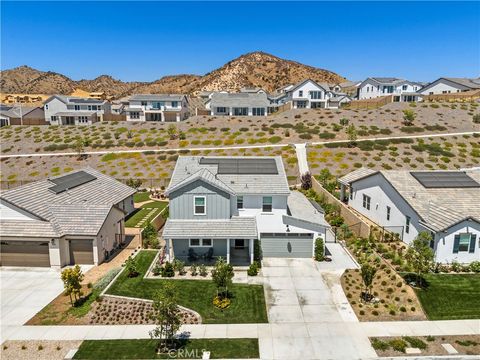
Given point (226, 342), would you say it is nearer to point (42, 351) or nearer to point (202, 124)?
point (42, 351)

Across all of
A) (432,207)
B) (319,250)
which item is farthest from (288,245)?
(432,207)

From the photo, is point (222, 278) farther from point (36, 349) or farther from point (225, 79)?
point (225, 79)

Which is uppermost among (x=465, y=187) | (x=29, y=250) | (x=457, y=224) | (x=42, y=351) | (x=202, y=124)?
(x=202, y=124)

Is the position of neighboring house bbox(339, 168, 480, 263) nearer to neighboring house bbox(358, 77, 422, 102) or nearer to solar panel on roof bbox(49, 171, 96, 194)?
solar panel on roof bbox(49, 171, 96, 194)

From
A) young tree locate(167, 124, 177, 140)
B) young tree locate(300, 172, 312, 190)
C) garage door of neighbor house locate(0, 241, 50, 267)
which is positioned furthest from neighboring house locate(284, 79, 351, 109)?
garage door of neighbor house locate(0, 241, 50, 267)

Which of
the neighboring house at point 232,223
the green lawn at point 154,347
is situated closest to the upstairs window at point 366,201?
the neighboring house at point 232,223

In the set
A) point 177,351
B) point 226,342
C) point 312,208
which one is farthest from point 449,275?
point 177,351

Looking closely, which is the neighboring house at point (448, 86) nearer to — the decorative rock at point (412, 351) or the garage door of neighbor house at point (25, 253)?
the decorative rock at point (412, 351)
